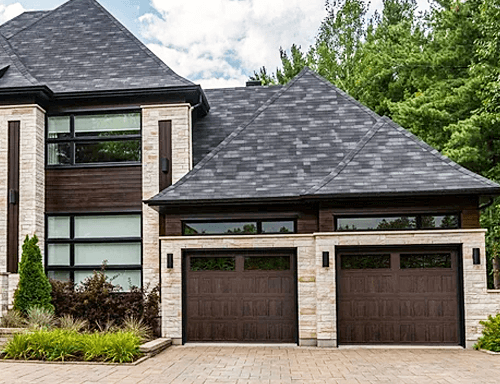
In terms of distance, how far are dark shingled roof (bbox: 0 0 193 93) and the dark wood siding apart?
2102mm

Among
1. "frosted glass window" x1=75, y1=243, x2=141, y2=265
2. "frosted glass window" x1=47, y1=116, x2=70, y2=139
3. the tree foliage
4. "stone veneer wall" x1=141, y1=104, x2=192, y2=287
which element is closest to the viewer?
"stone veneer wall" x1=141, y1=104, x2=192, y2=287

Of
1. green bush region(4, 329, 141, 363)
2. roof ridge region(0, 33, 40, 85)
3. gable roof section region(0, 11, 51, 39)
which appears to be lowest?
green bush region(4, 329, 141, 363)

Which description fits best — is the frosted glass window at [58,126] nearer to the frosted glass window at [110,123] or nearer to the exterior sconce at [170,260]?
the frosted glass window at [110,123]

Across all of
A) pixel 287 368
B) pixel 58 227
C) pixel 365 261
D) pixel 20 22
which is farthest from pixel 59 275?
pixel 20 22

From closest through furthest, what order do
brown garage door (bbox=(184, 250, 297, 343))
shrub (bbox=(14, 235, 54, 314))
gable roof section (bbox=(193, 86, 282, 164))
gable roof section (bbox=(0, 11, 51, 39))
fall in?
1. brown garage door (bbox=(184, 250, 297, 343))
2. shrub (bbox=(14, 235, 54, 314))
3. gable roof section (bbox=(193, 86, 282, 164))
4. gable roof section (bbox=(0, 11, 51, 39))

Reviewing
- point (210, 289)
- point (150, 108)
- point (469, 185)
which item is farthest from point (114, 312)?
point (469, 185)

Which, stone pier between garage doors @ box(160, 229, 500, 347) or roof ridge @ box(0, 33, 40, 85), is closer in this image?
stone pier between garage doors @ box(160, 229, 500, 347)

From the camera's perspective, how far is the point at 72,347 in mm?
10844

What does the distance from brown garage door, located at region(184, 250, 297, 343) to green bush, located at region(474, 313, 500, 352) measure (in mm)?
3851

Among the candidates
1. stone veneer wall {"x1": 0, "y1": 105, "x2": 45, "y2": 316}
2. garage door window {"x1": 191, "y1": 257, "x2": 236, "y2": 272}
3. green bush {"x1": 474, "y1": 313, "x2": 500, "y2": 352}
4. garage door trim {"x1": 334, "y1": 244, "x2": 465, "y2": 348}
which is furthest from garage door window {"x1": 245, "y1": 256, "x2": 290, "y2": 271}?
stone veneer wall {"x1": 0, "y1": 105, "x2": 45, "y2": 316}

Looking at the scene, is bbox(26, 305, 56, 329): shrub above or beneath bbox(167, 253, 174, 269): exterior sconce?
beneath

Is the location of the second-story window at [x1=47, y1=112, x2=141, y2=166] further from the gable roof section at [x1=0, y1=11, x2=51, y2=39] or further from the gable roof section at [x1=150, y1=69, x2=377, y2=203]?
the gable roof section at [x1=0, y1=11, x2=51, y2=39]

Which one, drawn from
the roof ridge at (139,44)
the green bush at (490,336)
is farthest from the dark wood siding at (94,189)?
the green bush at (490,336)

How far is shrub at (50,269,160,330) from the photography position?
1355cm
